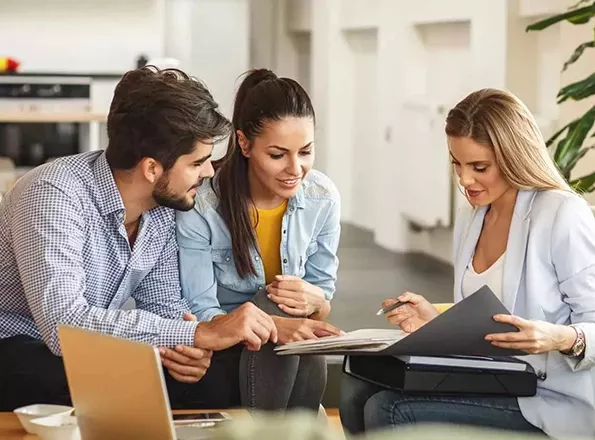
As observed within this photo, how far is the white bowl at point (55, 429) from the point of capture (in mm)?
1650

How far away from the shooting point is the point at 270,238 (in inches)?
91.8

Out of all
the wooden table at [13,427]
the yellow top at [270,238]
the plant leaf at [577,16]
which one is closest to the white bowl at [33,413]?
the wooden table at [13,427]

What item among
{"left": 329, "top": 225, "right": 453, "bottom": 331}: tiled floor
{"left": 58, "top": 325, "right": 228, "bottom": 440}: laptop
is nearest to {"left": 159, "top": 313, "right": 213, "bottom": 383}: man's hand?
{"left": 58, "top": 325, "right": 228, "bottom": 440}: laptop

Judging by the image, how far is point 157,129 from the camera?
206 cm

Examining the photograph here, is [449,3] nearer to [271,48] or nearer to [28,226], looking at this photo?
[271,48]

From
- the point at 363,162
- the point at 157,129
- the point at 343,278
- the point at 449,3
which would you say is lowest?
the point at 343,278

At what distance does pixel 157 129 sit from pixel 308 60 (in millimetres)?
6665

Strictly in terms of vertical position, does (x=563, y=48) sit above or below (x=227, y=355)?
above

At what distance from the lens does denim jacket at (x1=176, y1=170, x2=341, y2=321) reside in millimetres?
2232

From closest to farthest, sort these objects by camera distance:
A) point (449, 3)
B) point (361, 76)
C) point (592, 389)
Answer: point (592, 389) → point (449, 3) → point (361, 76)

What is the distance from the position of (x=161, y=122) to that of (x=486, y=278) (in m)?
0.67

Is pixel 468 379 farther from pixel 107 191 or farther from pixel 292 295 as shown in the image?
pixel 107 191

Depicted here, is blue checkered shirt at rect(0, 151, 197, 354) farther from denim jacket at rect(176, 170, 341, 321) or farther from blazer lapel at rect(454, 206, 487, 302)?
blazer lapel at rect(454, 206, 487, 302)

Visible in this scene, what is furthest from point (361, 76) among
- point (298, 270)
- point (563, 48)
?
point (298, 270)
